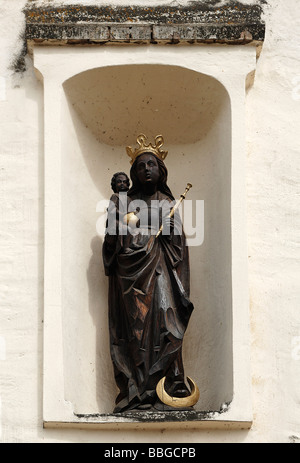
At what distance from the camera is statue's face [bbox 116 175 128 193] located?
1122cm

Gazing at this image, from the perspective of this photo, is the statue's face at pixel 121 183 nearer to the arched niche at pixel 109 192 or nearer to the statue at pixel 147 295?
the statue at pixel 147 295

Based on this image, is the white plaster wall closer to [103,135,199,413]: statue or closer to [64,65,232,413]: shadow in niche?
[64,65,232,413]: shadow in niche

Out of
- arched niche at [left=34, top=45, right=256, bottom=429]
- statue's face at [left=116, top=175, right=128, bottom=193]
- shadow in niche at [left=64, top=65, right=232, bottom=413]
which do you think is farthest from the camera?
statue's face at [left=116, top=175, right=128, bottom=193]

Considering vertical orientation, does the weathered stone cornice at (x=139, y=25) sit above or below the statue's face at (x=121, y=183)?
above

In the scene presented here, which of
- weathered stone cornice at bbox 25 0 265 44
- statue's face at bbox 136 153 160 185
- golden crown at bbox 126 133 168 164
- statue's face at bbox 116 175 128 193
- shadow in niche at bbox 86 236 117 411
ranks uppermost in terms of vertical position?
weathered stone cornice at bbox 25 0 265 44

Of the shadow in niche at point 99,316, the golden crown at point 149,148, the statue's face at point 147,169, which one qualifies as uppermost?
the golden crown at point 149,148

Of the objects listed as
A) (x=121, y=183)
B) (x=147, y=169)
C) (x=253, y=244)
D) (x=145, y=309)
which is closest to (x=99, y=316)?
(x=145, y=309)

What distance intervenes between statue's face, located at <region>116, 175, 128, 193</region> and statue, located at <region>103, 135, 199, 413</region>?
0.09 feet

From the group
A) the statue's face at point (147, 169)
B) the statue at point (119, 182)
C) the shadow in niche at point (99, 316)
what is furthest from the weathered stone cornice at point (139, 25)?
the shadow in niche at point (99, 316)

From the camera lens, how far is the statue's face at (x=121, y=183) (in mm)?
11219

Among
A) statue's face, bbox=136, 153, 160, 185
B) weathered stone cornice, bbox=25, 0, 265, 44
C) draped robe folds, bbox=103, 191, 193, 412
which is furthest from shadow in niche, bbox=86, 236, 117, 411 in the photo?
weathered stone cornice, bbox=25, 0, 265, 44

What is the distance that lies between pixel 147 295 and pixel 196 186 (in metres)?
1.09

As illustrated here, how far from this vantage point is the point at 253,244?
11.0 meters

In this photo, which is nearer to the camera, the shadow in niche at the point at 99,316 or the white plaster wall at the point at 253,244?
the white plaster wall at the point at 253,244
